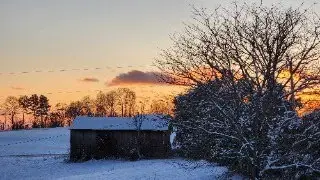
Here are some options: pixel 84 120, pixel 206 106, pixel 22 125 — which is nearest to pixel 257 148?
pixel 206 106

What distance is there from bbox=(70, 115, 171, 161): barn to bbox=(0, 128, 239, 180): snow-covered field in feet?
7.23

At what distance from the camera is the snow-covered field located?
29219 millimetres

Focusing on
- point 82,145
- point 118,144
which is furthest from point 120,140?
point 82,145

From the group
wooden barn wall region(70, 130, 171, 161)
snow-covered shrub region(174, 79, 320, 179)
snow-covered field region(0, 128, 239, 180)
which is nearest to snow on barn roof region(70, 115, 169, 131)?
wooden barn wall region(70, 130, 171, 161)

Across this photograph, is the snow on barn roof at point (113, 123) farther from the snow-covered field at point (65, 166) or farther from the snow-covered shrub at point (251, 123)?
the snow-covered shrub at point (251, 123)

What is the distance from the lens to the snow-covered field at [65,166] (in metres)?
29.2

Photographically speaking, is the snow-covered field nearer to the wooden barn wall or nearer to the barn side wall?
the barn side wall

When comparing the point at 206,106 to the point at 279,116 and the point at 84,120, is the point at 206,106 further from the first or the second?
the point at 84,120

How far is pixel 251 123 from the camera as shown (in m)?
15.7

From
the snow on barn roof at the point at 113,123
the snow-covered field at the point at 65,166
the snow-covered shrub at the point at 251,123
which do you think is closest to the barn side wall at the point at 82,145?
the snow on barn roof at the point at 113,123

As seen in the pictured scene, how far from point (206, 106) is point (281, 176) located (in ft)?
18.3

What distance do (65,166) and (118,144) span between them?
25.8 feet

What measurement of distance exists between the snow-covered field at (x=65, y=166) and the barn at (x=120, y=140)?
7.23 ft

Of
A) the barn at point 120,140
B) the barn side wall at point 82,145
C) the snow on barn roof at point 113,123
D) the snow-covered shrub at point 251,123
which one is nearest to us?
the snow-covered shrub at point 251,123
